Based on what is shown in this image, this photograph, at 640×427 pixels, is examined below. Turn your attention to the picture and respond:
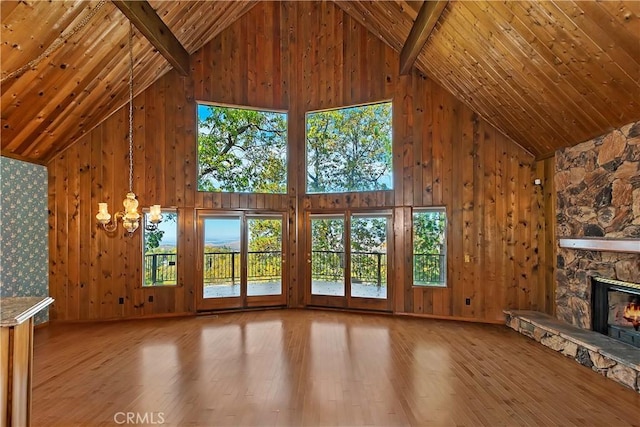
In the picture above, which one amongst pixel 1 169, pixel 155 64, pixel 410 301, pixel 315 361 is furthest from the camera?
pixel 410 301

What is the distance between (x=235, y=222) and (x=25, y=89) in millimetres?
3708

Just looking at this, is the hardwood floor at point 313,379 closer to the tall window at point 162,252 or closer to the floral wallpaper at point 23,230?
the floral wallpaper at point 23,230

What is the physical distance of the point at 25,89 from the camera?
4.42 meters

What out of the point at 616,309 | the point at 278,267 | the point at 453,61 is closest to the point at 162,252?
the point at 278,267

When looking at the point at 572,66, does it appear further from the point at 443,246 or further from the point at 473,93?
the point at 443,246

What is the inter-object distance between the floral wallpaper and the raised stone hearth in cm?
770

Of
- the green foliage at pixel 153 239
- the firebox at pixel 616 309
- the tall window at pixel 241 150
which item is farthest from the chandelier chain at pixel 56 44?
the firebox at pixel 616 309

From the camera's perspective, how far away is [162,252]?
6520 millimetres

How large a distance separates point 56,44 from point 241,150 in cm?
337

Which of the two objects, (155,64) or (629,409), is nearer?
(629,409)

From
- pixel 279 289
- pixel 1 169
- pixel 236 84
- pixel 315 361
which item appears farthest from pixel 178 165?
pixel 315 361

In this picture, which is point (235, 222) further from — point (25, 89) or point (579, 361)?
point (579, 361)

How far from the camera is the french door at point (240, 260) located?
6.77 meters

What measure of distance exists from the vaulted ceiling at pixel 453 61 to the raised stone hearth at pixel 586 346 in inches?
101
